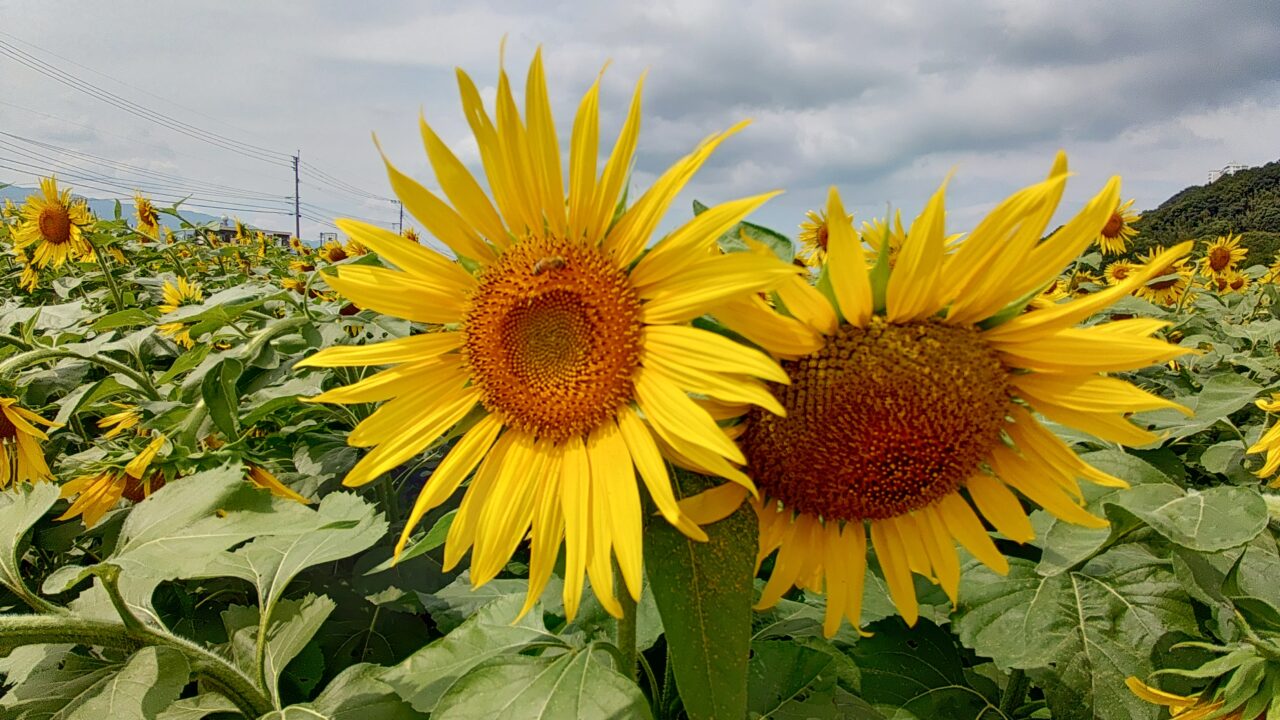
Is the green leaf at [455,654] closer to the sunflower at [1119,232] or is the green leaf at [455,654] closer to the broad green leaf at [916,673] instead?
the broad green leaf at [916,673]

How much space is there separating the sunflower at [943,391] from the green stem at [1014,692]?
0.83 metres

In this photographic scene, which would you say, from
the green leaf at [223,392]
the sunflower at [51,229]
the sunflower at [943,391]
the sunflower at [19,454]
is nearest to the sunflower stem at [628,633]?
the sunflower at [943,391]

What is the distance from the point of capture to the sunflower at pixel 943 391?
3.47 ft

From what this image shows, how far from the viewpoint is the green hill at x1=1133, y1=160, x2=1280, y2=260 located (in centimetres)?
2852

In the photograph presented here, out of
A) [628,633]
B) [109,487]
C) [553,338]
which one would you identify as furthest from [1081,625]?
[109,487]

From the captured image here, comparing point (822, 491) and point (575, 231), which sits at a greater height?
point (575, 231)

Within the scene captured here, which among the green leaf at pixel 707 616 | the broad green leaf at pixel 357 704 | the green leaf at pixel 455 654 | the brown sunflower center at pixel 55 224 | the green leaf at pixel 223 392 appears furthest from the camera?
the brown sunflower center at pixel 55 224

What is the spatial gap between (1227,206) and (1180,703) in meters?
40.0

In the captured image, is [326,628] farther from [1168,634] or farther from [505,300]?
[1168,634]

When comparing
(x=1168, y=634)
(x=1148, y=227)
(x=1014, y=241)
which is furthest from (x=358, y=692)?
(x=1148, y=227)

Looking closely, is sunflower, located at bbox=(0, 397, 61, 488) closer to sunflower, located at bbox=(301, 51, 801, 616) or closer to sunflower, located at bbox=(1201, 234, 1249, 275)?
sunflower, located at bbox=(301, 51, 801, 616)

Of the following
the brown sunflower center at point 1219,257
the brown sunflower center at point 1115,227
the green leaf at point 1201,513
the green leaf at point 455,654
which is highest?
the brown sunflower center at point 1115,227

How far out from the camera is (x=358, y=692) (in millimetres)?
1502

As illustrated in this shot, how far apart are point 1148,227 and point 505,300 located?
35.3 m
